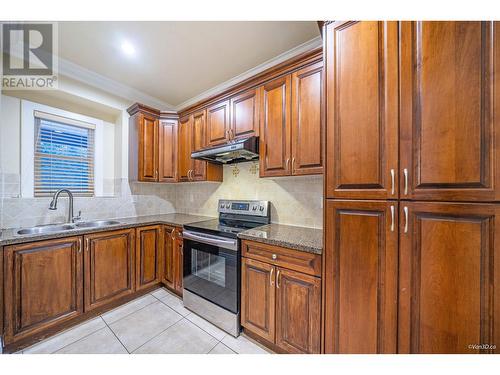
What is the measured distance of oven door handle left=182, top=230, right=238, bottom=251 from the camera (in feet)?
5.26

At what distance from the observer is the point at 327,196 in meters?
1.13

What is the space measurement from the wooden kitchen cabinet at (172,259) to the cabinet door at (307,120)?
1.56m

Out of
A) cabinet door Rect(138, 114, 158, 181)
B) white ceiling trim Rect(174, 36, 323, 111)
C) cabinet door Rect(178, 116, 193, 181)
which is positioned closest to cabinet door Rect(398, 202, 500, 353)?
white ceiling trim Rect(174, 36, 323, 111)

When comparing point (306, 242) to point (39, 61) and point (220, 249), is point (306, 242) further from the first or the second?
point (39, 61)

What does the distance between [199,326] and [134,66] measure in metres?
2.80

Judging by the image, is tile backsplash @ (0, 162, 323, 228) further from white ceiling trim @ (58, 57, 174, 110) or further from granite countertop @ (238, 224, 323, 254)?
white ceiling trim @ (58, 57, 174, 110)

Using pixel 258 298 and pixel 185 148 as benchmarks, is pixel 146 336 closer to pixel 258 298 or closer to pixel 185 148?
pixel 258 298

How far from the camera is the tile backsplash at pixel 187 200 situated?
6.09 ft

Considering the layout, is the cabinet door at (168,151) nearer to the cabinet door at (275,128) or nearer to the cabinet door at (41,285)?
the cabinet door at (41,285)

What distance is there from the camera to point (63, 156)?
7.45 ft

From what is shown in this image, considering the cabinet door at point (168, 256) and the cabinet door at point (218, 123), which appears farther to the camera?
the cabinet door at point (168, 256)

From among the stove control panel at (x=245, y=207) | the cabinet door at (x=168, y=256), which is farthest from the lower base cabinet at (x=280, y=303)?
the cabinet door at (x=168, y=256)

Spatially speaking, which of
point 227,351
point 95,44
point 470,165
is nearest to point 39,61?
point 95,44

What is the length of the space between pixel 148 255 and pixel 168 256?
0.23 metres
